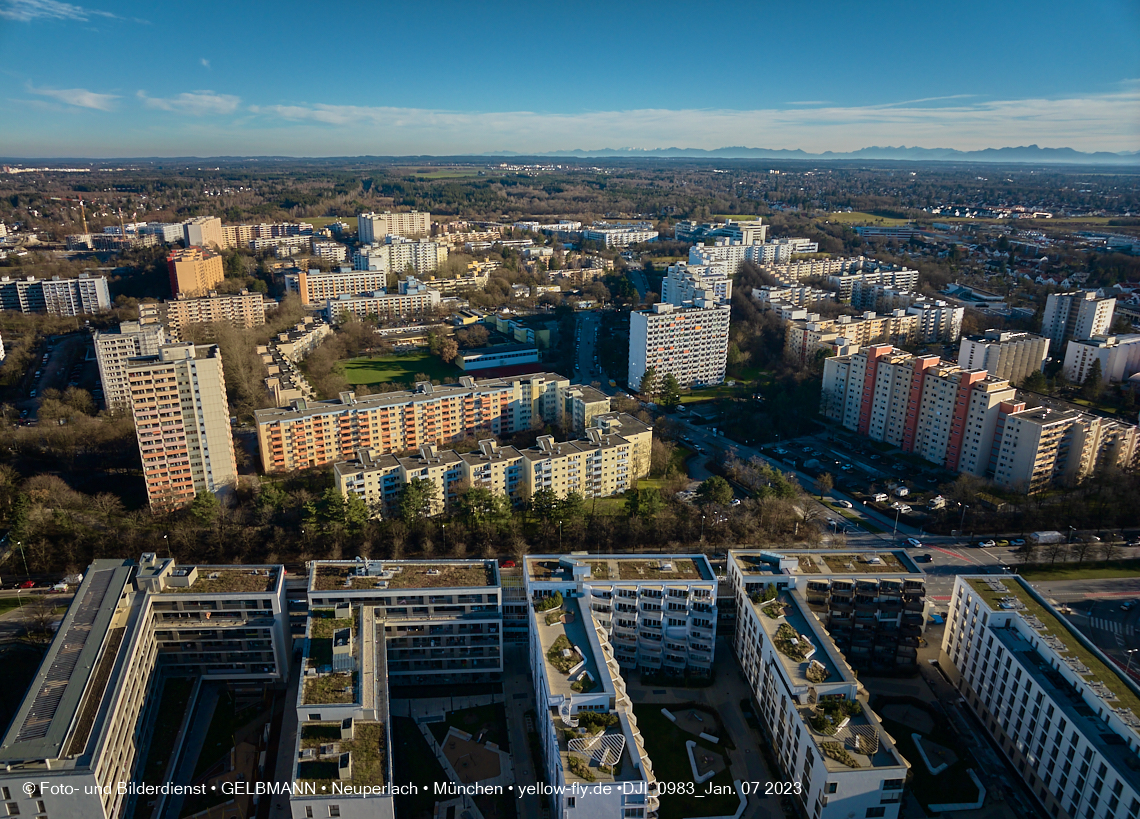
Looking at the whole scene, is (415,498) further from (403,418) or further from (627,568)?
(627,568)

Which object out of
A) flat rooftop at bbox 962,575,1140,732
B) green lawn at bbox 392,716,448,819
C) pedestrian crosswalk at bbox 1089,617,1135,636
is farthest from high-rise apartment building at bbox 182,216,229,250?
pedestrian crosswalk at bbox 1089,617,1135,636

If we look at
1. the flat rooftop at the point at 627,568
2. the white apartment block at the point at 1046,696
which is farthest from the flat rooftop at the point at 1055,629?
the flat rooftop at the point at 627,568

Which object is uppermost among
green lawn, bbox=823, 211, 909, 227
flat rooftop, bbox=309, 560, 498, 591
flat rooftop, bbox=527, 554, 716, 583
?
green lawn, bbox=823, 211, 909, 227

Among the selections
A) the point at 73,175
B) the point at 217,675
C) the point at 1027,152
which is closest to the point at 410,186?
the point at 73,175

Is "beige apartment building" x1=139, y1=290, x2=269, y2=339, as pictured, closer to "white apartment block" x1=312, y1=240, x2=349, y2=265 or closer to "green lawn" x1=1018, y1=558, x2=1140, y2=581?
"white apartment block" x1=312, y1=240, x2=349, y2=265

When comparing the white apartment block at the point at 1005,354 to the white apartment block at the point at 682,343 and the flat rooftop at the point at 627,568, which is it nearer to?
the white apartment block at the point at 682,343
